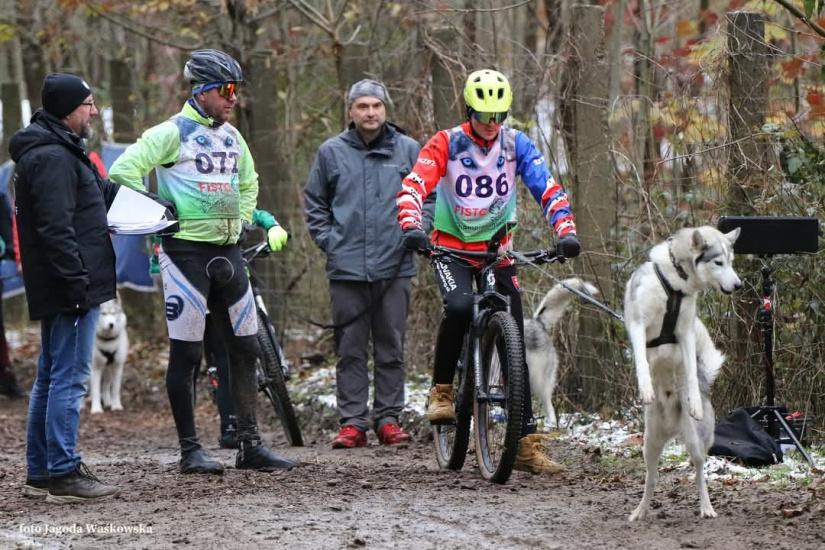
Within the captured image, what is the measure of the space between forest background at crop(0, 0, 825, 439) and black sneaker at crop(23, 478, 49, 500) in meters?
3.84

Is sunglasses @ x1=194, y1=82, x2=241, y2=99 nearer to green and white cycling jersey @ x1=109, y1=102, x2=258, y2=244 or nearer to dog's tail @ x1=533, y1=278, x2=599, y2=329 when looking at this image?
green and white cycling jersey @ x1=109, y1=102, x2=258, y2=244

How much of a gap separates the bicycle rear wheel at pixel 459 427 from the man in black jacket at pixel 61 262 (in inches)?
75.5

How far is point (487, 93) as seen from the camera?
6395mm

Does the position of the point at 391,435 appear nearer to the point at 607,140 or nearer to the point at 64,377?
the point at 607,140

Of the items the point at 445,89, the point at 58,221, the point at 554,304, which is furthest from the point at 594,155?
the point at 58,221

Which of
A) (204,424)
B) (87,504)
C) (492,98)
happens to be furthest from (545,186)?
(204,424)

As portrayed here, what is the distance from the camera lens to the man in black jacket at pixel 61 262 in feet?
19.2

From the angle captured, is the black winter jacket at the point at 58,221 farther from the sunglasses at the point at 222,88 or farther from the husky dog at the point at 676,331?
the husky dog at the point at 676,331

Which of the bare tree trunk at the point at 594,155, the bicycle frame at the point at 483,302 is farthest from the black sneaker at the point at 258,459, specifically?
the bare tree trunk at the point at 594,155

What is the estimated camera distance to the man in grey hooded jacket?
8320 mm

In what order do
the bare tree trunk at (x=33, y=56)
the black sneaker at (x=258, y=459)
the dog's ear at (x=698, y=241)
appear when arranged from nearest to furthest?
the dog's ear at (x=698, y=241)
the black sneaker at (x=258, y=459)
the bare tree trunk at (x=33, y=56)

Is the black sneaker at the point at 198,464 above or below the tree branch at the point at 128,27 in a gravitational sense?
below

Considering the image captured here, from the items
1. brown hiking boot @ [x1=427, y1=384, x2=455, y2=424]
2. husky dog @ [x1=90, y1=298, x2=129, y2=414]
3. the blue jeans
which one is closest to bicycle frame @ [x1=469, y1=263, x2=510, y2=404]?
brown hiking boot @ [x1=427, y1=384, x2=455, y2=424]

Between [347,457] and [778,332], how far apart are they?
2879 millimetres
